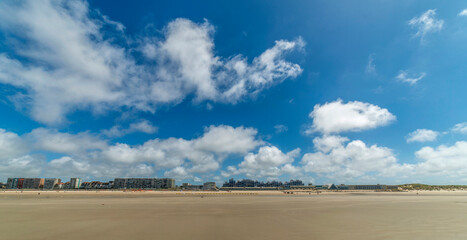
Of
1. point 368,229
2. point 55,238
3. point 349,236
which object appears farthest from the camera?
point 368,229

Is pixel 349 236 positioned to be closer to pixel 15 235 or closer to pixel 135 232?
pixel 135 232

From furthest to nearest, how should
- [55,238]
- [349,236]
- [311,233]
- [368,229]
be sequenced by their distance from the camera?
[368,229], [311,233], [349,236], [55,238]

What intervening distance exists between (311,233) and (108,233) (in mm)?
12568

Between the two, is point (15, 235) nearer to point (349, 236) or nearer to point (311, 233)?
point (311, 233)

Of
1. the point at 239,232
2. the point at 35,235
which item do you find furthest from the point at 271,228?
the point at 35,235

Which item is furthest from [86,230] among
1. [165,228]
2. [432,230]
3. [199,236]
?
[432,230]

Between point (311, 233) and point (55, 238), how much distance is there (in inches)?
582

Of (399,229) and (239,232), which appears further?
(399,229)

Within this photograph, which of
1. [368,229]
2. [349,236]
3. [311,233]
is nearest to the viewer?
[349,236]

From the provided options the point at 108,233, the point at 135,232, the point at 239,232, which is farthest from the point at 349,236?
the point at 108,233

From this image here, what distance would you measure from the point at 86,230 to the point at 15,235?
3.46m

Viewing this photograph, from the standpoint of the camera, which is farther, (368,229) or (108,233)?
(368,229)

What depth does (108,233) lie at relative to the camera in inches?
502

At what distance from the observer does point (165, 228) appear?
14320mm
